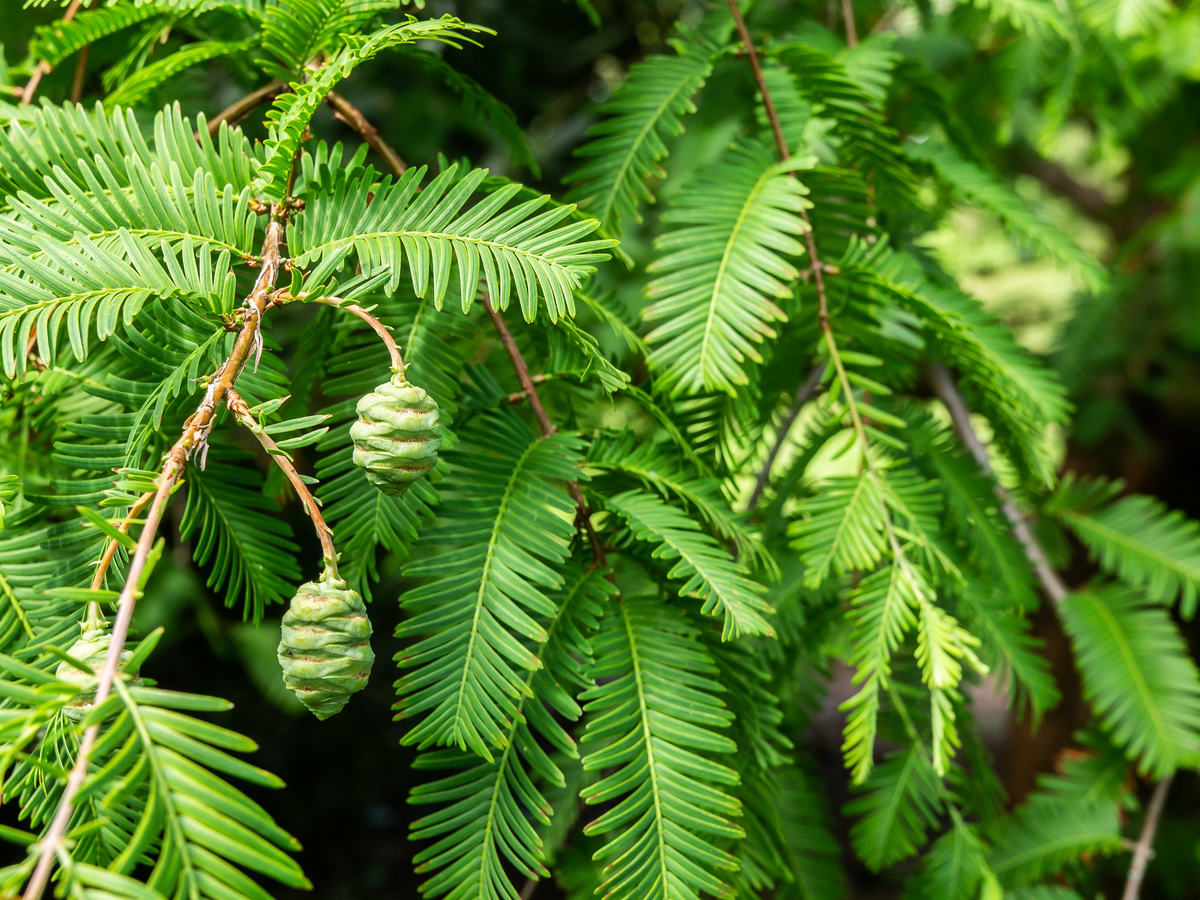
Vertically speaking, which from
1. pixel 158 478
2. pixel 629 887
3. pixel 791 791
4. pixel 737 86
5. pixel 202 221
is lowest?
pixel 791 791

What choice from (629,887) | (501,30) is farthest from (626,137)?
(501,30)

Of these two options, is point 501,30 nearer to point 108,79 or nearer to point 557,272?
point 108,79

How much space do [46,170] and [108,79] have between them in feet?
0.92

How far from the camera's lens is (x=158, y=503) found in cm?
39

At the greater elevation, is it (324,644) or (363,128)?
(363,128)

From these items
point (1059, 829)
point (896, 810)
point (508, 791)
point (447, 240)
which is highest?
point (447, 240)

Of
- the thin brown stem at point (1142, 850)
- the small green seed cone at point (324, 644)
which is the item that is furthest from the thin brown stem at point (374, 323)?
the thin brown stem at point (1142, 850)

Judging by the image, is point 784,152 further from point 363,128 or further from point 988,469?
point 988,469

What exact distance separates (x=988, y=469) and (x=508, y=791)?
2.61 feet

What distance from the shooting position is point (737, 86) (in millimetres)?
1055

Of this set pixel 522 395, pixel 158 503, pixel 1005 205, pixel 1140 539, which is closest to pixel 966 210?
pixel 1140 539

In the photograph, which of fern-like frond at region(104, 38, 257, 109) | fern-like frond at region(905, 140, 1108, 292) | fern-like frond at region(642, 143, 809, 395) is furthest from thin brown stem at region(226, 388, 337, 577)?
fern-like frond at region(905, 140, 1108, 292)

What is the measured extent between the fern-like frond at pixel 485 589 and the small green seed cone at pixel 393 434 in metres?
0.11

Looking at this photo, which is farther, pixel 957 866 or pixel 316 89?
pixel 957 866
